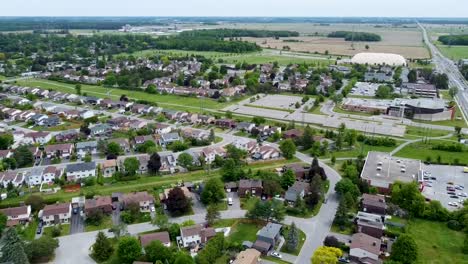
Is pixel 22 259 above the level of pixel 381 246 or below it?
above

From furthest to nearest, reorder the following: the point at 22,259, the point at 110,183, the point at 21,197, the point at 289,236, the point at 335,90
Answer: the point at 335,90, the point at 110,183, the point at 21,197, the point at 289,236, the point at 22,259

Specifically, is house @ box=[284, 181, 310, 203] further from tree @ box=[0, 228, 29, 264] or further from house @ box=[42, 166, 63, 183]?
house @ box=[42, 166, 63, 183]

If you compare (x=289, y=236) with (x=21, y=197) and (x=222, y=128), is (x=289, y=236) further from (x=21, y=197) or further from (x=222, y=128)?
(x=222, y=128)

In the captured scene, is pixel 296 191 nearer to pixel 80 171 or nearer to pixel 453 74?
pixel 80 171

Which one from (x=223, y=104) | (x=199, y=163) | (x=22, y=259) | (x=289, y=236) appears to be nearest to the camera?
(x=22, y=259)

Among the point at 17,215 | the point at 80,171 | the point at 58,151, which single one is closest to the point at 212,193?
the point at 80,171

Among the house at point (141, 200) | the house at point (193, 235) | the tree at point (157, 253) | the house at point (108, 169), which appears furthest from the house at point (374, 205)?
the house at point (108, 169)

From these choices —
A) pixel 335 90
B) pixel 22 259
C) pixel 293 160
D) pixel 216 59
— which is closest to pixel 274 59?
pixel 216 59

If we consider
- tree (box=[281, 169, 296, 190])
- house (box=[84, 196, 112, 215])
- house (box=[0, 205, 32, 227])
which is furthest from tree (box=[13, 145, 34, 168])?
tree (box=[281, 169, 296, 190])
